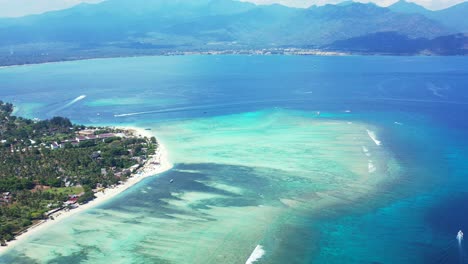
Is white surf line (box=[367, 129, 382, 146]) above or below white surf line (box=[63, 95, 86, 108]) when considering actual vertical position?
below

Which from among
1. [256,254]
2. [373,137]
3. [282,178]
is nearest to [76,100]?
[373,137]

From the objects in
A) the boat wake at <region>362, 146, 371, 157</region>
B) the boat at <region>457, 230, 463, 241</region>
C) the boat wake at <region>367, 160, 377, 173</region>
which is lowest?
the boat at <region>457, 230, 463, 241</region>

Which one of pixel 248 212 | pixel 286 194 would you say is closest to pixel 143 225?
pixel 248 212

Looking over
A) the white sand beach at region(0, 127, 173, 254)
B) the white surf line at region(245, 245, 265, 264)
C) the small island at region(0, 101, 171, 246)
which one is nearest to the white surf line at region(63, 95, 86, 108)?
the small island at region(0, 101, 171, 246)

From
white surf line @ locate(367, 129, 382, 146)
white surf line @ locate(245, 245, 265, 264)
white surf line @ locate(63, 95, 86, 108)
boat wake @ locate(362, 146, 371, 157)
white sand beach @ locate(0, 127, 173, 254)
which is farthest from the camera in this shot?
white surf line @ locate(63, 95, 86, 108)

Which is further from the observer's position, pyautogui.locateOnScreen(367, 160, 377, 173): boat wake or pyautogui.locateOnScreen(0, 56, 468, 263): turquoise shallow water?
pyautogui.locateOnScreen(367, 160, 377, 173): boat wake

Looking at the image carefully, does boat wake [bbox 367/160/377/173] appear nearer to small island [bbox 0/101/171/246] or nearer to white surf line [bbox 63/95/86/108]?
small island [bbox 0/101/171/246]

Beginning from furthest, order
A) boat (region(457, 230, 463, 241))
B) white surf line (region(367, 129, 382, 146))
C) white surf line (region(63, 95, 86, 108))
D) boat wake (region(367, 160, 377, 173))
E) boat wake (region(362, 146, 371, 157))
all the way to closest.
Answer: white surf line (region(63, 95, 86, 108))
white surf line (region(367, 129, 382, 146))
boat wake (region(362, 146, 371, 157))
boat wake (region(367, 160, 377, 173))
boat (region(457, 230, 463, 241))
